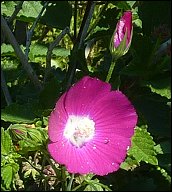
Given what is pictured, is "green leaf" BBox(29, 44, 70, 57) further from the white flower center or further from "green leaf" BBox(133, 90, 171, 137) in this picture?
the white flower center

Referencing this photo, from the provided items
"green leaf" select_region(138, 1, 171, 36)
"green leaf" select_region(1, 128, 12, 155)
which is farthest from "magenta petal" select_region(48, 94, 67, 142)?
"green leaf" select_region(138, 1, 171, 36)

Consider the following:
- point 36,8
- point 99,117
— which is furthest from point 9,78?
point 99,117

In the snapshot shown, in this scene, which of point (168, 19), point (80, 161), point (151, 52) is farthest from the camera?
point (168, 19)

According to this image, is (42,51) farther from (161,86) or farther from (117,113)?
(117,113)

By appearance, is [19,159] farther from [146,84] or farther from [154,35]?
[154,35]

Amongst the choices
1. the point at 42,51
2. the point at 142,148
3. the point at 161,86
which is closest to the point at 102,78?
the point at 161,86

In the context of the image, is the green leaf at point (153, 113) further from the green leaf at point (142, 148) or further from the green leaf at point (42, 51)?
the green leaf at point (42, 51)
